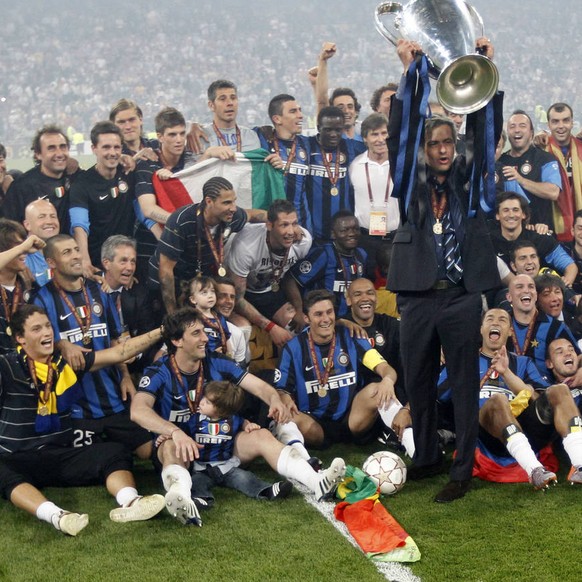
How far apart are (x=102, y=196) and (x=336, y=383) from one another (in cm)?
185

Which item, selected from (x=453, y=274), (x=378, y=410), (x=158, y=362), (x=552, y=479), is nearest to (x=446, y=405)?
(x=378, y=410)

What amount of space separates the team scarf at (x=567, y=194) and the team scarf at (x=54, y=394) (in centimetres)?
373

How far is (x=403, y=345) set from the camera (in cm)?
410

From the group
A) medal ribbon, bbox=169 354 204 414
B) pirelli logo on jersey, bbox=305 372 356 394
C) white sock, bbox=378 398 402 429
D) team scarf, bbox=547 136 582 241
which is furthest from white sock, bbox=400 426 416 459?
team scarf, bbox=547 136 582 241

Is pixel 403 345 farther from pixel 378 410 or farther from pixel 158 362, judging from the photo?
pixel 158 362

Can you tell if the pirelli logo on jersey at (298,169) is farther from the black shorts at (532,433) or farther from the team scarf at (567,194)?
the black shorts at (532,433)

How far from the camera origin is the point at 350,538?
→ 381 cm

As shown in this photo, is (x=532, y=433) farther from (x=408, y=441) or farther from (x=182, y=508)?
(x=182, y=508)

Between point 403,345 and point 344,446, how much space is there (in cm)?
128

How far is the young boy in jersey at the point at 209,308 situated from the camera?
202 inches

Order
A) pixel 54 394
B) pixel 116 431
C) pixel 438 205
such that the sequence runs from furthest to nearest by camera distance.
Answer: pixel 116 431 < pixel 54 394 < pixel 438 205

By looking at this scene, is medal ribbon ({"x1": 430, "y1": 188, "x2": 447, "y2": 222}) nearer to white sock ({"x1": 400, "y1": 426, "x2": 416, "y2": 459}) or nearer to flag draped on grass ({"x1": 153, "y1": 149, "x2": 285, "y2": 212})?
white sock ({"x1": 400, "y1": 426, "x2": 416, "y2": 459})

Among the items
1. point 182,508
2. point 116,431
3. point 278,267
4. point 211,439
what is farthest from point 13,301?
point 182,508

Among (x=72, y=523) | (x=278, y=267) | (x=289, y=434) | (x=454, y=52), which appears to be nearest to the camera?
(x=454, y=52)
